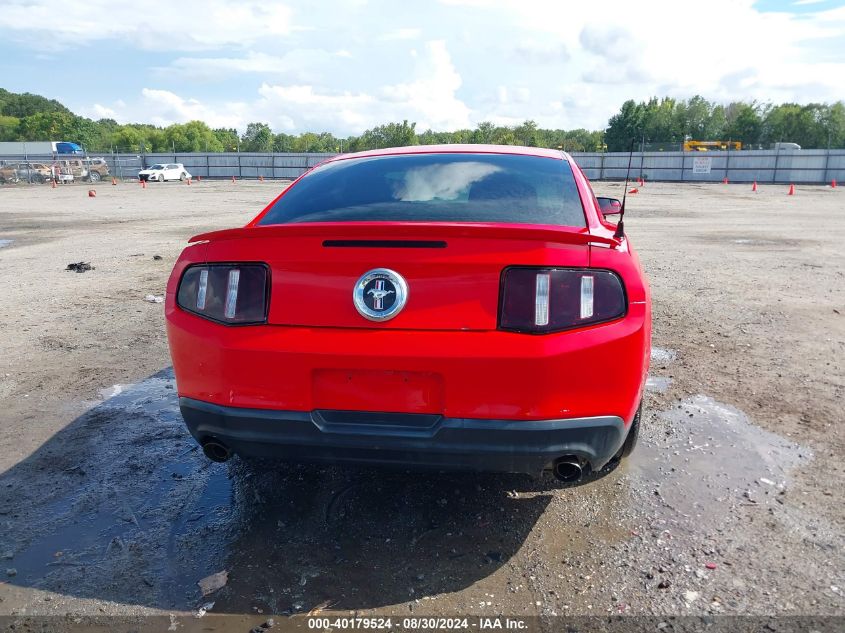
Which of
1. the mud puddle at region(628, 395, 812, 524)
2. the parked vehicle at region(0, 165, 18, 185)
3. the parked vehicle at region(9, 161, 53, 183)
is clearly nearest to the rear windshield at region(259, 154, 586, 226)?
the mud puddle at region(628, 395, 812, 524)

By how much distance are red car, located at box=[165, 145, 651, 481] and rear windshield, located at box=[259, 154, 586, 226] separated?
1.59 feet

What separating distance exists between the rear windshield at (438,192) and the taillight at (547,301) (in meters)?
0.55

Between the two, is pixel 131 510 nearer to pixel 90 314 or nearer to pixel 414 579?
pixel 414 579

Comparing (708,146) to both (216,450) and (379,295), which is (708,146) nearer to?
(379,295)

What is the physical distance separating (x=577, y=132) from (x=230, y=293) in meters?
128

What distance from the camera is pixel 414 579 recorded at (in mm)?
2570

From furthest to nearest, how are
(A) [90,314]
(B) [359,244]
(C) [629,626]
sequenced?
(A) [90,314] < (B) [359,244] < (C) [629,626]

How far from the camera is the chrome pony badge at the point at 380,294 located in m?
2.42

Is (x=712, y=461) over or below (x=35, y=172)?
below

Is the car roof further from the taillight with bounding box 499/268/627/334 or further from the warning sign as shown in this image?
the warning sign

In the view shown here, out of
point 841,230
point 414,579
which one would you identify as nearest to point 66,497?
point 414,579

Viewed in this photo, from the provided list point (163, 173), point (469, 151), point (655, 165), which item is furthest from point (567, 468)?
point (655, 165)

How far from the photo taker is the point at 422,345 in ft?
7.80

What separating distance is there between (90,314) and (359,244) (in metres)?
5.37
